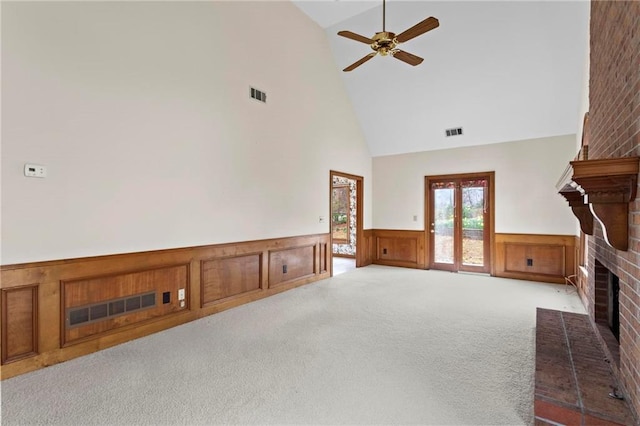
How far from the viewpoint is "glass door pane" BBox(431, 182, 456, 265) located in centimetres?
643

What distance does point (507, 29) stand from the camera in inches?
169

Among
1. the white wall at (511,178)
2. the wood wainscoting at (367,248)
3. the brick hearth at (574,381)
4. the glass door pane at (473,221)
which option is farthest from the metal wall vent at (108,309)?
the glass door pane at (473,221)

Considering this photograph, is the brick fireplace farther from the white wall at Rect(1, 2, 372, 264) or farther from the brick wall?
the white wall at Rect(1, 2, 372, 264)

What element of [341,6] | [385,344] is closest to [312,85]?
[341,6]

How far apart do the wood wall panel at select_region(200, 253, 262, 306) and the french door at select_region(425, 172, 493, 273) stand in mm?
4003

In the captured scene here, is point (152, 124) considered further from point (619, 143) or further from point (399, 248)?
point (399, 248)

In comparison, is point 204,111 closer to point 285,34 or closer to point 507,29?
point 285,34

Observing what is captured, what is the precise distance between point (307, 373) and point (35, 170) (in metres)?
2.67

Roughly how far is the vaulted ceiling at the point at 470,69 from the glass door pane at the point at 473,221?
35.4 inches

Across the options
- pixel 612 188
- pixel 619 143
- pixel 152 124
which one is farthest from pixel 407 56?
pixel 152 124

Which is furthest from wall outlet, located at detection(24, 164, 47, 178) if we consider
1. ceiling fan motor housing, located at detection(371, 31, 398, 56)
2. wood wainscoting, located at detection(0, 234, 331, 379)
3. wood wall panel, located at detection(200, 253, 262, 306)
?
ceiling fan motor housing, located at detection(371, 31, 398, 56)

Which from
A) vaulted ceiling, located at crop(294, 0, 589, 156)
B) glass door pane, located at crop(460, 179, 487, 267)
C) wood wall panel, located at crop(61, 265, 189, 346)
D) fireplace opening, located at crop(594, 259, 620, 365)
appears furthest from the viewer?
glass door pane, located at crop(460, 179, 487, 267)

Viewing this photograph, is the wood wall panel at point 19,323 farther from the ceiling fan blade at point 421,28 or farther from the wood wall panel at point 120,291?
the ceiling fan blade at point 421,28

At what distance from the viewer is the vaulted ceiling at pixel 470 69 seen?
4.21 meters
